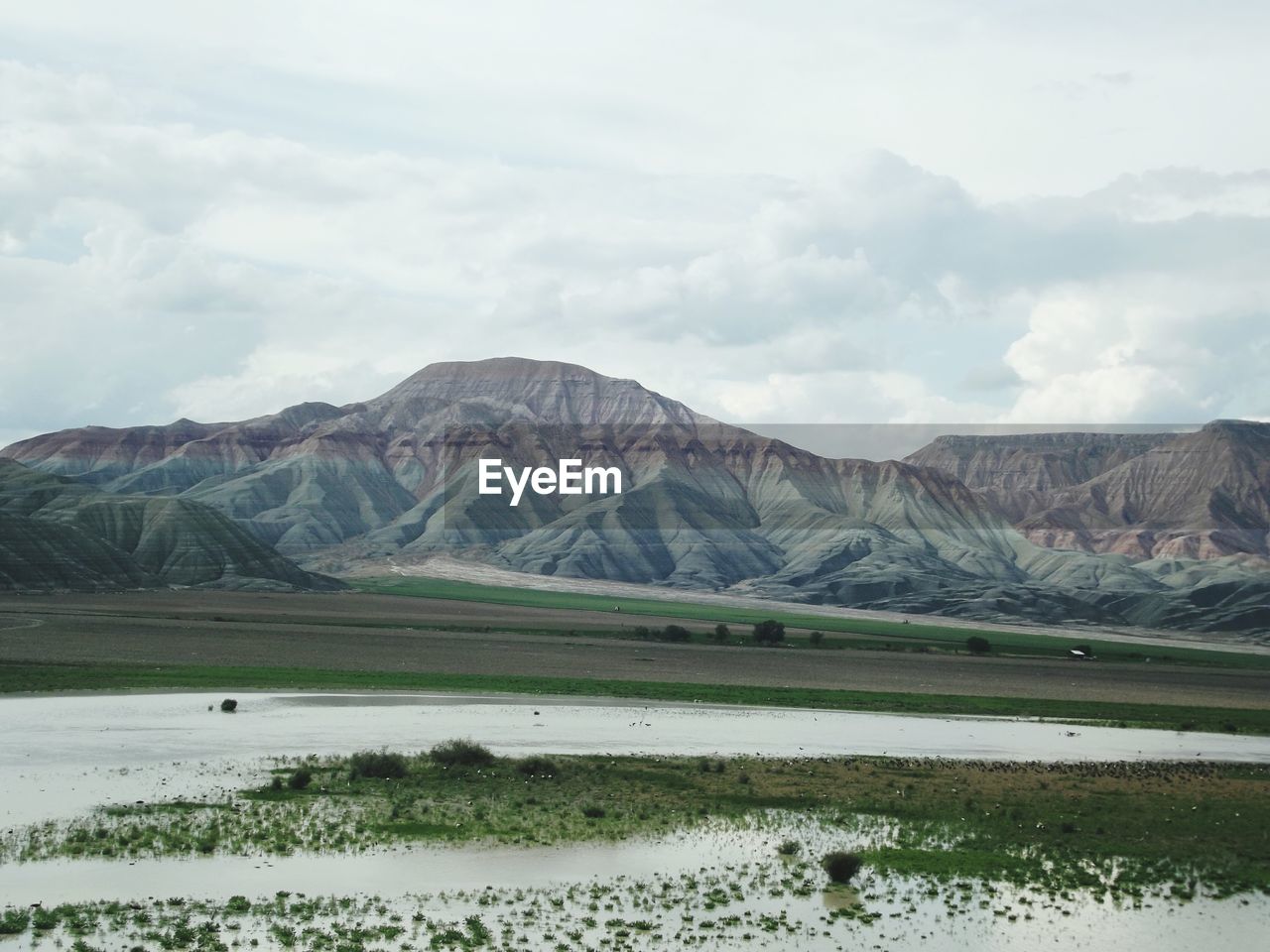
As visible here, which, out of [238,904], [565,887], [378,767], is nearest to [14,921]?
[238,904]

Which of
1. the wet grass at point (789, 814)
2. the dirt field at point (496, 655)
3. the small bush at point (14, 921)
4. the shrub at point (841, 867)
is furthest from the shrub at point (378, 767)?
the dirt field at point (496, 655)

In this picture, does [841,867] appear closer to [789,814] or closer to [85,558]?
[789,814]

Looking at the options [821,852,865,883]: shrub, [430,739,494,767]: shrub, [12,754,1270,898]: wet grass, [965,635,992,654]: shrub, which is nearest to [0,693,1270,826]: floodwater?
[12,754,1270,898]: wet grass

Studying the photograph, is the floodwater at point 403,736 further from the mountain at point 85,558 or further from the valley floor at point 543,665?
the mountain at point 85,558

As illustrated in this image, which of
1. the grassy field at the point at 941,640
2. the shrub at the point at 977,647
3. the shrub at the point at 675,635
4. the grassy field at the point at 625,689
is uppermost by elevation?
the grassy field at the point at 625,689

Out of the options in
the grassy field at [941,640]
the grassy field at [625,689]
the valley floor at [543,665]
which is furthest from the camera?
the grassy field at [941,640]
